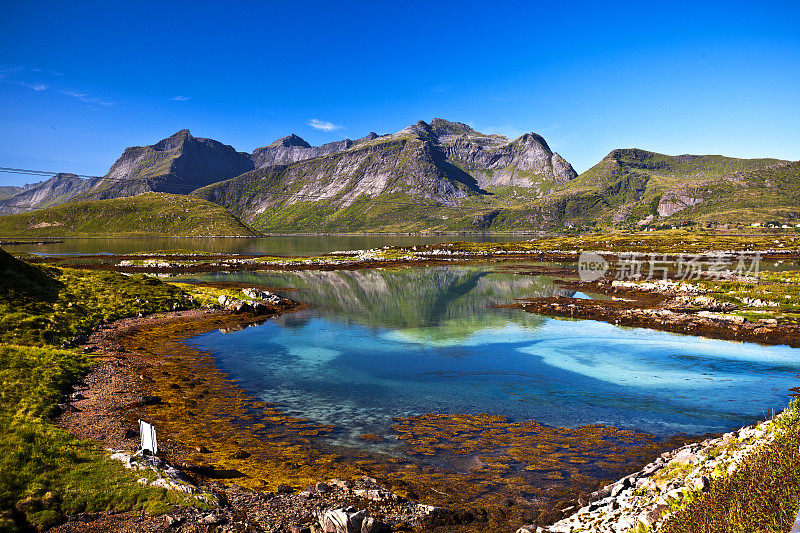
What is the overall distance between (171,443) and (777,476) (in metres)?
24.0

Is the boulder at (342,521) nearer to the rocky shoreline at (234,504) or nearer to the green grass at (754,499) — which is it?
the rocky shoreline at (234,504)

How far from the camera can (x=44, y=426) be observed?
63.0 ft

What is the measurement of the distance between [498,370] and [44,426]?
29087 millimetres

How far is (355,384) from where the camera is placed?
103 feet

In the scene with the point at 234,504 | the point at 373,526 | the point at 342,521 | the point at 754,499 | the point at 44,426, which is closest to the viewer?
the point at 754,499

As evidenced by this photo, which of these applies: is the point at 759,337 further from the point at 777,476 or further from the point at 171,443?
the point at 171,443

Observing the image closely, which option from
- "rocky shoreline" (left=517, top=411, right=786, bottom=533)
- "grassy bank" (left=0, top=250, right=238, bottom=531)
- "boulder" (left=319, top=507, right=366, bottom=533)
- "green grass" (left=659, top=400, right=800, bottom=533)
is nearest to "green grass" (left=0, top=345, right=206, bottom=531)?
"grassy bank" (left=0, top=250, right=238, bottom=531)

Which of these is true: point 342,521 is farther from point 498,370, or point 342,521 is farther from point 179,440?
point 498,370

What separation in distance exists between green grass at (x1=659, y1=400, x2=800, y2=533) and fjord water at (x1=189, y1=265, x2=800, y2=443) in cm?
1184

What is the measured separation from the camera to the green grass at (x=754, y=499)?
9094 mm

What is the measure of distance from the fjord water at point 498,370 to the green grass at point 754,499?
1184 centimetres

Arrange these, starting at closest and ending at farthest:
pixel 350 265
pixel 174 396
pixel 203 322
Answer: pixel 174 396, pixel 203 322, pixel 350 265

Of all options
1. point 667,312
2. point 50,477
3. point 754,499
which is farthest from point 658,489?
point 667,312

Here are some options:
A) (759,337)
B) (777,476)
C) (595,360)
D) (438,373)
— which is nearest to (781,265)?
(759,337)
